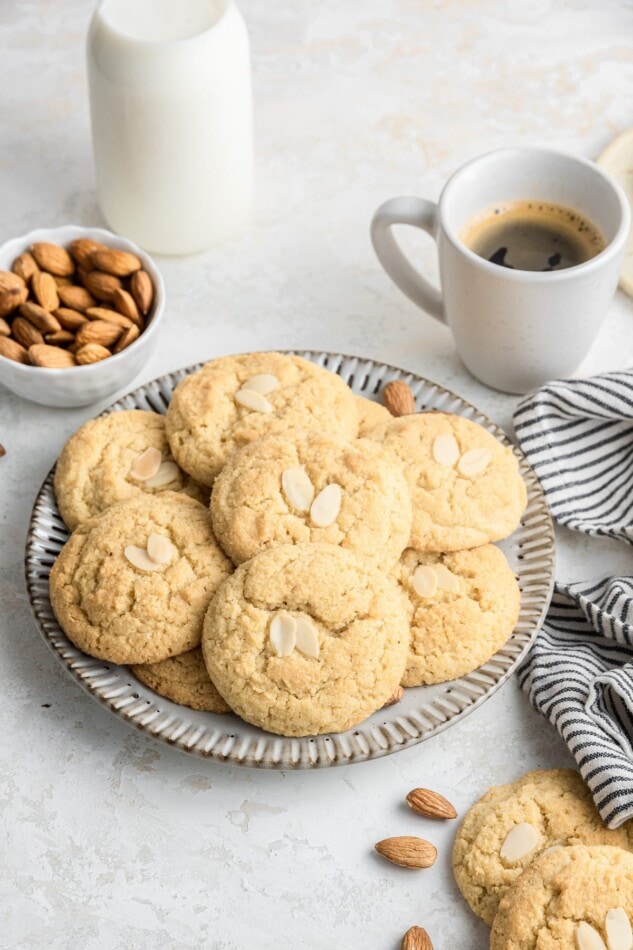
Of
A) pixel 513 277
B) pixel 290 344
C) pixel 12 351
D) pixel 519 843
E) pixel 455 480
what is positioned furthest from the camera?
pixel 290 344

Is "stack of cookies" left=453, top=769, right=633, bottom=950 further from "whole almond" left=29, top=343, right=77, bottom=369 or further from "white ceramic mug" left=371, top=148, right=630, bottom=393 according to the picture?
"whole almond" left=29, top=343, right=77, bottom=369

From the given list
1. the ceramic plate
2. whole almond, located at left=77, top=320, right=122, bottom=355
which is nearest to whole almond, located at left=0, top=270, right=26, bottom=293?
whole almond, located at left=77, top=320, right=122, bottom=355

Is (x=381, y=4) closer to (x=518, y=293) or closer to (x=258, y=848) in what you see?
(x=518, y=293)

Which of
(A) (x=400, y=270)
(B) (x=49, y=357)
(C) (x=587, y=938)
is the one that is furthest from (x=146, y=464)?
(C) (x=587, y=938)

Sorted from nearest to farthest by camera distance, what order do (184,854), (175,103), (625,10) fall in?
1. (184,854)
2. (175,103)
3. (625,10)

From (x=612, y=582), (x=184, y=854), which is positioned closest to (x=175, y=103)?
(x=612, y=582)

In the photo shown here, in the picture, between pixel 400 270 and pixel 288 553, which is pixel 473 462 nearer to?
pixel 288 553
